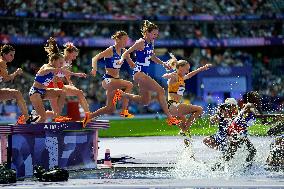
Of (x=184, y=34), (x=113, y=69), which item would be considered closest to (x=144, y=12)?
(x=184, y=34)

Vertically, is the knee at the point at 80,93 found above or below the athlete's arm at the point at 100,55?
below

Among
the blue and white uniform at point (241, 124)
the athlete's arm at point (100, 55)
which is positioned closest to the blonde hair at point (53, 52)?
the athlete's arm at point (100, 55)

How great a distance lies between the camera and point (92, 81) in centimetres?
5488

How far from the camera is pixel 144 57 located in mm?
15102

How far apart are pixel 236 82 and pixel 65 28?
15.8 metres

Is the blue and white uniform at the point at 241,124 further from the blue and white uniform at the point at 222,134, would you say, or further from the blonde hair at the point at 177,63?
the blonde hair at the point at 177,63

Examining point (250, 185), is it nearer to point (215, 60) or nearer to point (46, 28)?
point (46, 28)

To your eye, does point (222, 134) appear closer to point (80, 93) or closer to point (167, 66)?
point (167, 66)

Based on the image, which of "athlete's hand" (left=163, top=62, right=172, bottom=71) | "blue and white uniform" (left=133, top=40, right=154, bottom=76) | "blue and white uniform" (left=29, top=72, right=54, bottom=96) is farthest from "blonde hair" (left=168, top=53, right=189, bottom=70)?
"blue and white uniform" (left=29, top=72, right=54, bottom=96)

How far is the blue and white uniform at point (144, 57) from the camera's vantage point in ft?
49.4

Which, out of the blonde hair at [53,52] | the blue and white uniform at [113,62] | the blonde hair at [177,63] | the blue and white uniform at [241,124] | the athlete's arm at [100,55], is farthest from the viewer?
the blonde hair at [177,63]

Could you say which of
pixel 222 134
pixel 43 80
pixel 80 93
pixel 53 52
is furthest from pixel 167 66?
pixel 43 80

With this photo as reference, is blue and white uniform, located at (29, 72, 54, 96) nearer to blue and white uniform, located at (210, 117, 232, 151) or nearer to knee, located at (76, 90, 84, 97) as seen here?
knee, located at (76, 90, 84, 97)

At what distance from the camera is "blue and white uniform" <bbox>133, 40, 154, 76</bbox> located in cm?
1507
